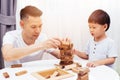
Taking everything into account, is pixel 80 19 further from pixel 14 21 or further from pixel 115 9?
pixel 14 21

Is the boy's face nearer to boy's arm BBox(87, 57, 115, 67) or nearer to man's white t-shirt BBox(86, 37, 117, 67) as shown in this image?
man's white t-shirt BBox(86, 37, 117, 67)

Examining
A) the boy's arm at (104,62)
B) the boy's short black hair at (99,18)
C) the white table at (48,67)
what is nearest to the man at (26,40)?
the white table at (48,67)

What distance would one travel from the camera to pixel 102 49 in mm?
1855

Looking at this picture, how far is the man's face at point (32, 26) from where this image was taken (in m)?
1.72

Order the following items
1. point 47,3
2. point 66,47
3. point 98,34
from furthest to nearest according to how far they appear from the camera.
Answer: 1. point 47,3
2. point 98,34
3. point 66,47

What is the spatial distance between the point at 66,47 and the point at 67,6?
85cm

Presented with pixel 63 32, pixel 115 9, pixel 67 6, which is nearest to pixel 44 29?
pixel 63 32

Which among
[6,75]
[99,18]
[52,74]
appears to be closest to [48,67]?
[52,74]

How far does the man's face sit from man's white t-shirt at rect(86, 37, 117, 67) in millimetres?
546

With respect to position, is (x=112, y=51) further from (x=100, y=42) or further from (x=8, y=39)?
(x=8, y=39)

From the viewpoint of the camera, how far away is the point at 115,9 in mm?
2211

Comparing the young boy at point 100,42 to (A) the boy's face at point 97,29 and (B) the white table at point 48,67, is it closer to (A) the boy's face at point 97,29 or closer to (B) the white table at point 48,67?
(A) the boy's face at point 97,29

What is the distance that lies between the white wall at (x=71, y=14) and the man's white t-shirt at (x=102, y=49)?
1.19 ft

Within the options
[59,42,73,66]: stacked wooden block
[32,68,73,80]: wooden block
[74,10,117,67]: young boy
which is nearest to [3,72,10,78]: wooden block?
[32,68,73,80]: wooden block
